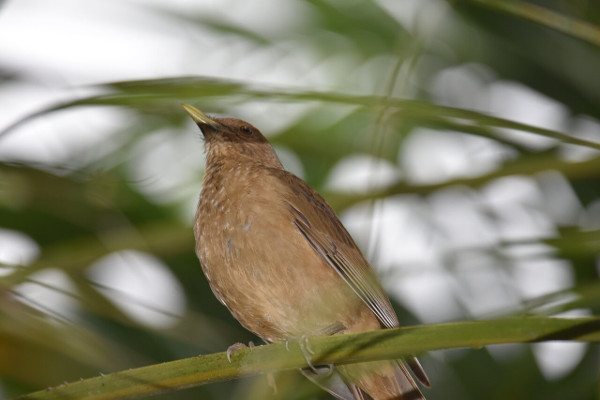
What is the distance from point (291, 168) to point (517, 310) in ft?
6.68

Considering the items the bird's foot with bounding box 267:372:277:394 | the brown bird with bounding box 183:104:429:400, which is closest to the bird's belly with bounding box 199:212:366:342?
the brown bird with bounding box 183:104:429:400

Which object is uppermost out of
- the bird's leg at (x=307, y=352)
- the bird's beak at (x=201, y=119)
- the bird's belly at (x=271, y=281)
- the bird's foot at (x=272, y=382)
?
the bird's beak at (x=201, y=119)

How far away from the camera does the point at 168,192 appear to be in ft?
10.1

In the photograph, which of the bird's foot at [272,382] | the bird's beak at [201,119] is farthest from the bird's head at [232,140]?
the bird's foot at [272,382]

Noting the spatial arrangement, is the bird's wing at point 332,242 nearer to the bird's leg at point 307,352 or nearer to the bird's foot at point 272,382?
the bird's foot at point 272,382

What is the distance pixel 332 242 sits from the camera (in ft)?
9.82

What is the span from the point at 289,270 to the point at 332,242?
0.29m

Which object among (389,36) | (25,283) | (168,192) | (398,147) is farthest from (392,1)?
(25,283)

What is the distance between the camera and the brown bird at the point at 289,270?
273cm

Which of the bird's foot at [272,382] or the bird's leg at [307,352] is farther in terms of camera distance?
the bird's foot at [272,382]

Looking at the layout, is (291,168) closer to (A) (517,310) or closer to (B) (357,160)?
(B) (357,160)

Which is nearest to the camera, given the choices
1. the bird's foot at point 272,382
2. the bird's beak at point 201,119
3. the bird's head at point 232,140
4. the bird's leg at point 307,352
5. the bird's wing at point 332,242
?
the bird's leg at point 307,352

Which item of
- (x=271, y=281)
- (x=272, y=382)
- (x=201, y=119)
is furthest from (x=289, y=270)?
(x=201, y=119)

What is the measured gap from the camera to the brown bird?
2.73 metres
